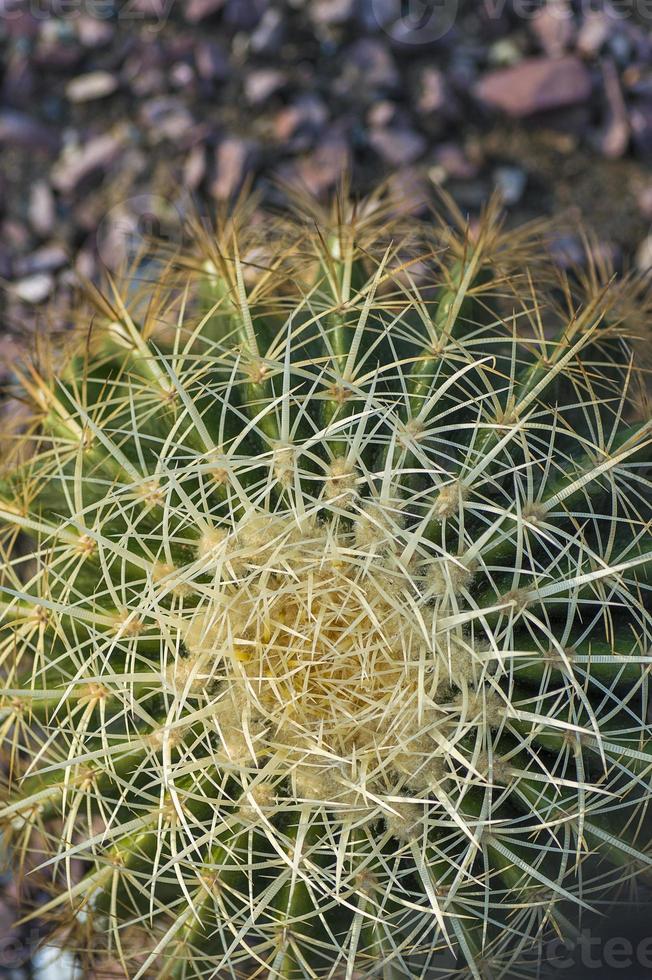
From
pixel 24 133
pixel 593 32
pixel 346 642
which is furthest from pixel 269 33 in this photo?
pixel 346 642

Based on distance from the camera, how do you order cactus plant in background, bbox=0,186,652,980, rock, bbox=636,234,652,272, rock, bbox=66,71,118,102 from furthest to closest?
rock, bbox=66,71,118,102 → rock, bbox=636,234,652,272 → cactus plant in background, bbox=0,186,652,980

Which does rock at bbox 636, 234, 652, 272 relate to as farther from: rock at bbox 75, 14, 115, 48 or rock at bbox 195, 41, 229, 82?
rock at bbox 75, 14, 115, 48

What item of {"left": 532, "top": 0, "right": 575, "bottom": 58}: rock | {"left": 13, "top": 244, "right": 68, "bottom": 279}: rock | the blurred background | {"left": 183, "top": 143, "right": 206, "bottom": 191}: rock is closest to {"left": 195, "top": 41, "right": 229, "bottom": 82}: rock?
the blurred background

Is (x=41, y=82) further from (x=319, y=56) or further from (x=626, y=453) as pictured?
(x=626, y=453)

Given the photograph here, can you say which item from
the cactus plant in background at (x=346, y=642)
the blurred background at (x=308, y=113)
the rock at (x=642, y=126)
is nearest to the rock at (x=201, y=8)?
the blurred background at (x=308, y=113)

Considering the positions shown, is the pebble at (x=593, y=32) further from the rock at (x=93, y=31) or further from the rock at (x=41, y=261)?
the rock at (x=41, y=261)

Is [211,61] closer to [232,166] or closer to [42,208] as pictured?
[232,166]
